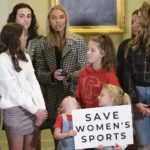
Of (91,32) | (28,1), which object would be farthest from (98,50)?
(28,1)

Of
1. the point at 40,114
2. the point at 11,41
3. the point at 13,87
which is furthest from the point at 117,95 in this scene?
the point at 11,41

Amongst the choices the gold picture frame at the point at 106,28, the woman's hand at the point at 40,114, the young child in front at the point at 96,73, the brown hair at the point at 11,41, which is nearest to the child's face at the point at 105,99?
the young child in front at the point at 96,73

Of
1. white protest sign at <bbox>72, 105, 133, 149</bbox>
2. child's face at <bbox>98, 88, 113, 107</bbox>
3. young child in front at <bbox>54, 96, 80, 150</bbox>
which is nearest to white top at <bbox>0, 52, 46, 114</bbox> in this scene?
young child in front at <bbox>54, 96, 80, 150</bbox>

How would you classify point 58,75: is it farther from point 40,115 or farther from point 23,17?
point 23,17

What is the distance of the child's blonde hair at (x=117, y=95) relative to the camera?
240 cm

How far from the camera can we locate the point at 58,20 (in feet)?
9.87

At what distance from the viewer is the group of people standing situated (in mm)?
2363

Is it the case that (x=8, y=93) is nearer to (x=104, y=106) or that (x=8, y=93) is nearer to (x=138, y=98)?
(x=104, y=106)

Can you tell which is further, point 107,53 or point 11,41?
point 107,53

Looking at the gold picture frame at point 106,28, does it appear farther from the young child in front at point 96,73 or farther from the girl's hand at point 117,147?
the girl's hand at point 117,147

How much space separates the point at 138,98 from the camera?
2.56m

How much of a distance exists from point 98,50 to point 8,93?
0.80m

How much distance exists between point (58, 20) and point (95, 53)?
2.04 ft

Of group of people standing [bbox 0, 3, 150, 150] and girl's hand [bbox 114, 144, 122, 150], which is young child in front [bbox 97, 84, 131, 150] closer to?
group of people standing [bbox 0, 3, 150, 150]
